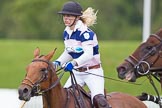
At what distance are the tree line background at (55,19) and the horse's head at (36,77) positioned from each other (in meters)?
42.6

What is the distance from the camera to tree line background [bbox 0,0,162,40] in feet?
173

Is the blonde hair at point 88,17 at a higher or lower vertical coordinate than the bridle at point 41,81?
higher

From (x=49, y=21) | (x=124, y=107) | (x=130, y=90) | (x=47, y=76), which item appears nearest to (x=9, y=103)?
(x=124, y=107)

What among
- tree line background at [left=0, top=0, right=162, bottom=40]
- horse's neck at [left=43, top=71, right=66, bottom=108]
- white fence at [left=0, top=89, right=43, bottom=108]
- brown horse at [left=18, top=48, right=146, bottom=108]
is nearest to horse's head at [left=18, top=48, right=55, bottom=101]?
brown horse at [left=18, top=48, right=146, bottom=108]

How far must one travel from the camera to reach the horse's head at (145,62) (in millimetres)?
9177

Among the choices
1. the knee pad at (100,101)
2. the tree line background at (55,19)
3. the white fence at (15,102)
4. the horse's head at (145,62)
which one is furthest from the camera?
the tree line background at (55,19)

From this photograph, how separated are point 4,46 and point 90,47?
24.6 m

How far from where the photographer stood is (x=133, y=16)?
55094 millimetres

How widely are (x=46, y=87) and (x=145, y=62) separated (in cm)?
138

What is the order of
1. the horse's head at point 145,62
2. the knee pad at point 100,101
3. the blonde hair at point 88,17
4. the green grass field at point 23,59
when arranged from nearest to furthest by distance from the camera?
1. the horse's head at point 145,62
2. the knee pad at point 100,101
3. the blonde hair at point 88,17
4. the green grass field at point 23,59

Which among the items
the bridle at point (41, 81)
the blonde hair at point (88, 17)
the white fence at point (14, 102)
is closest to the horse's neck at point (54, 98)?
the bridle at point (41, 81)

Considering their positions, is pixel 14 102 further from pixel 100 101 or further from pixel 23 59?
pixel 23 59

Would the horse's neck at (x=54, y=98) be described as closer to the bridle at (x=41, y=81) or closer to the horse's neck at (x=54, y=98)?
the horse's neck at (x=54, y=98)

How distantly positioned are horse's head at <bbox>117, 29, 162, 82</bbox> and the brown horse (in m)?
0.69
